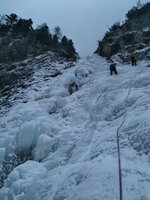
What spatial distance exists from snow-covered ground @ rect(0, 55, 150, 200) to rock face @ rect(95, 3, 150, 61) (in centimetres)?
1144

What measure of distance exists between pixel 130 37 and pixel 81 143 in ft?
78.3

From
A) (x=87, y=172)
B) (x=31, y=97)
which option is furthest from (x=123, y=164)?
(x=31, y=97)

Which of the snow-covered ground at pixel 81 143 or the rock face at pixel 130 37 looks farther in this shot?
the rock face at pixel 130 37

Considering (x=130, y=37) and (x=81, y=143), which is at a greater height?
(x=130, y=37)

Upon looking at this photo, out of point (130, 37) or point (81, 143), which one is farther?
point (130, 37)

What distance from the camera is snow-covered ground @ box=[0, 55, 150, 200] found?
7520 millimetres

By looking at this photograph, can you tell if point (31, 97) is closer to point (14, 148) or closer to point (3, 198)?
point (14, 148)

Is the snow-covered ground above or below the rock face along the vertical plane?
below

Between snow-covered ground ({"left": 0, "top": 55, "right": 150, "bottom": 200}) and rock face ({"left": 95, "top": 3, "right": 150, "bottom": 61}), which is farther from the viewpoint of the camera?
rock face ({"left": 95, "top": 3, "right": 150, "bottom": 61})

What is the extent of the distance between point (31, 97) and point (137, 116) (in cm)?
835

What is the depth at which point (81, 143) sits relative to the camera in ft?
34.3

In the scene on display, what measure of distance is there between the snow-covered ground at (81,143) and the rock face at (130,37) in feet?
37.5

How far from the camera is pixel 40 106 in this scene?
1466 cm

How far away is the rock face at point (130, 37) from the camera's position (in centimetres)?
2847
